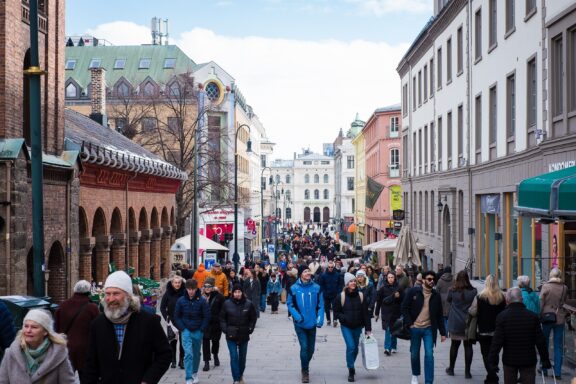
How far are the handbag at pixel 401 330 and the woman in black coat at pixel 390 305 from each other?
103 centimetres

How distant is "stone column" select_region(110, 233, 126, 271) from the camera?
2812cm

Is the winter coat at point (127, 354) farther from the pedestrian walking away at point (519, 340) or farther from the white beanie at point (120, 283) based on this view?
the pedestrian walking away at point (519, 340)

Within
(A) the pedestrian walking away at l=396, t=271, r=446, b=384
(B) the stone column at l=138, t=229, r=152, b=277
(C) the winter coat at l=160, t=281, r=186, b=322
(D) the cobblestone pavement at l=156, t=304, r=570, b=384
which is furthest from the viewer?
(B) the stone column at l=138, t=229, r=152, b=277

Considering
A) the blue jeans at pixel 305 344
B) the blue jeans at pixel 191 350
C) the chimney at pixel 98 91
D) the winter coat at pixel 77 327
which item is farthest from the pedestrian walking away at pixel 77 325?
the chimney at pixel 98 91

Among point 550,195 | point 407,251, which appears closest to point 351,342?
point 550,195

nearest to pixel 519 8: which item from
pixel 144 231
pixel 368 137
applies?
pixel 144 231

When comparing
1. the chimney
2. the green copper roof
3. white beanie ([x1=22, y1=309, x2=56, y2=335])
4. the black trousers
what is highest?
the green copper roof

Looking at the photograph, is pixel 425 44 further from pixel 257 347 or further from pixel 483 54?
pixel 257 347

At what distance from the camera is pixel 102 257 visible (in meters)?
25.9

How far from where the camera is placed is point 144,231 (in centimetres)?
3234

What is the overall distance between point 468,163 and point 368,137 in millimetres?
49194

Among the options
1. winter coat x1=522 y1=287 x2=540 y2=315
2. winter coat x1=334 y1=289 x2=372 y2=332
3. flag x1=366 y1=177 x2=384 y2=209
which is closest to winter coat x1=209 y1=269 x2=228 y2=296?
winter coat x1=334 y1=289 x2=372 y2=332

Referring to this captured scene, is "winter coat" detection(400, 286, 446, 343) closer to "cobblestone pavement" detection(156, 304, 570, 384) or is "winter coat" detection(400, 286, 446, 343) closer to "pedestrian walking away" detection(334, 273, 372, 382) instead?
"pedestrian walking away" detection(334, 273, 372, 382)

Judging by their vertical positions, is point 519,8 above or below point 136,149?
above
